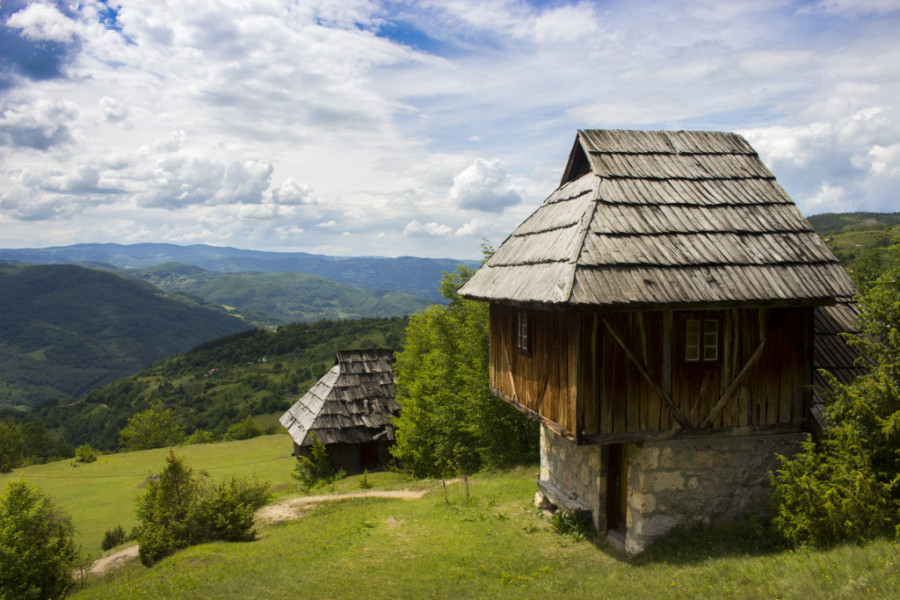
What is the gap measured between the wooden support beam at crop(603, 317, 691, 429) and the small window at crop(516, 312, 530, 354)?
2366 millimetres

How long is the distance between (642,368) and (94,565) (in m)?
17.9

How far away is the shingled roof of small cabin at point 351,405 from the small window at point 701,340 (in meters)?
21.0

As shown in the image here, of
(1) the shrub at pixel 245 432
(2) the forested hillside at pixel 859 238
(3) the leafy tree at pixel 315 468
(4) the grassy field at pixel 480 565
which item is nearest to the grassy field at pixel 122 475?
(3) the leafy tree at pixel 315 468

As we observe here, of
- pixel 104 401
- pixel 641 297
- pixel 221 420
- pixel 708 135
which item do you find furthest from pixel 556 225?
pixel 104 401

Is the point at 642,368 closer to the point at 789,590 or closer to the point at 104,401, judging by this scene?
the point at 789,590

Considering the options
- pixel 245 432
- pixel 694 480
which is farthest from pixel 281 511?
pixel 245 432

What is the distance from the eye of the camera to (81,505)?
96.5 ft

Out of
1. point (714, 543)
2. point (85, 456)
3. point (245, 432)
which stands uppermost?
point (714, 543)

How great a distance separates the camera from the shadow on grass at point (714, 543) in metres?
8.84

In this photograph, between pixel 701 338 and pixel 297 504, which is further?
pixel 297 504

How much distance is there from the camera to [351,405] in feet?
94.8

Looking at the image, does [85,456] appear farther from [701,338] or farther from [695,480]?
[701,338]

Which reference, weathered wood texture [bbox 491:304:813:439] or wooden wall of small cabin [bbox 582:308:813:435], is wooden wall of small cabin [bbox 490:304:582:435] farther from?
wooden wall of small cabin [bbox 582:308:813:435]

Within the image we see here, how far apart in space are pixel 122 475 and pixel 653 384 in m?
38.2
